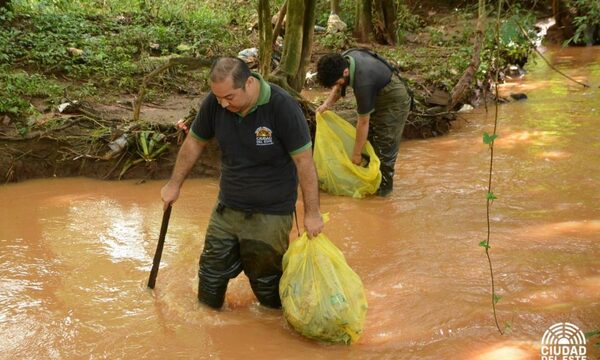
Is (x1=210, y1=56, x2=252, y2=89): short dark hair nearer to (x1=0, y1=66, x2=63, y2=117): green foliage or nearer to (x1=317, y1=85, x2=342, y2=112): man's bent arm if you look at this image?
(x1=317, y1=85, x2=342, y2=112): man's bent arm

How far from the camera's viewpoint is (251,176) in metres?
3.17

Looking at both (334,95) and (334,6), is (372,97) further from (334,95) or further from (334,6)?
(334,6)

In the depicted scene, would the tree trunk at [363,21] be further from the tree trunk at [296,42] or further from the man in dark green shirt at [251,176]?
the man in dark green shirt at [251,176]

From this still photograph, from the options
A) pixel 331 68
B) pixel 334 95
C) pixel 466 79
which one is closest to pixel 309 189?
pixel 331 68

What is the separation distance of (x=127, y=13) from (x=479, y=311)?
1011 cm

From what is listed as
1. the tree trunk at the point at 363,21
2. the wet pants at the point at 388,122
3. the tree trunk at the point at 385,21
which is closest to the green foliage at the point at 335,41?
the tree trunk at the point at 363,21

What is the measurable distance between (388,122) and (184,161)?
2543 mm

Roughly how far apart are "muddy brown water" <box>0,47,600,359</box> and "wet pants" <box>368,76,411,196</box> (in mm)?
423

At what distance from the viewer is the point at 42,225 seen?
507 centimetres

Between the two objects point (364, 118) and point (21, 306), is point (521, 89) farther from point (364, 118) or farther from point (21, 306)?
point (21, 306)

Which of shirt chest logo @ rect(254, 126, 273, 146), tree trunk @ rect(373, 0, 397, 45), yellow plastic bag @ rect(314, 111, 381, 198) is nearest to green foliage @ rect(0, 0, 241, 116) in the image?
tree trunk @ rect(373, 0, 397, 45)

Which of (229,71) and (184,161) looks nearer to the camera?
(229,71)

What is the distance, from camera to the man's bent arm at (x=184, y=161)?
3316mm

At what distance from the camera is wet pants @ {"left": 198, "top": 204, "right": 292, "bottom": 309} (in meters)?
3.23
